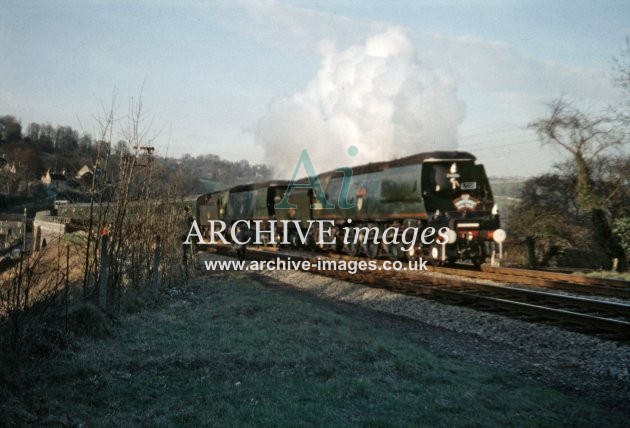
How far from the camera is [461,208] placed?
55.9ft

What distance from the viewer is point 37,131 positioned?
137250 mm

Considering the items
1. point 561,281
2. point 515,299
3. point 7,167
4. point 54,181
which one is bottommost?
point 515,299

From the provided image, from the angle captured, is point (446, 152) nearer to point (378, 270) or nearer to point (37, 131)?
point (378, 270)

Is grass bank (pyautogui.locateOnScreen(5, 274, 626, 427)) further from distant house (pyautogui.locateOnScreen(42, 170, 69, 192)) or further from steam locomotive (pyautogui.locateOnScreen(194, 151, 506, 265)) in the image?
distant house (pyautogui.locateOnScreen(42, 170, 69, 192))

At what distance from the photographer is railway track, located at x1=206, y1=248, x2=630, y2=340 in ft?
29.1

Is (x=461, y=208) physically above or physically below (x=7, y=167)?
below

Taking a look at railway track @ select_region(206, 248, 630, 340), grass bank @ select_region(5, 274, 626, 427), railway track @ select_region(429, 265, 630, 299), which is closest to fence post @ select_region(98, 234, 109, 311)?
grass bank @ select_region(5, 274, 626, 427)

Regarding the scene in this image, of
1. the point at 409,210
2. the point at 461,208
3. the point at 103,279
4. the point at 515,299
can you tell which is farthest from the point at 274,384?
the point at 461,208

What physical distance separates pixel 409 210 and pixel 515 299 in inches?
248

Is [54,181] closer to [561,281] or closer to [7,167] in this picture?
[7,167]

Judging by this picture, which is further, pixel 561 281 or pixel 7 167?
pixel 7 167

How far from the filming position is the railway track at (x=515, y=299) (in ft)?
29.1

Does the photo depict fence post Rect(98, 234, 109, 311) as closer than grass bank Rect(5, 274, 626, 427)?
No

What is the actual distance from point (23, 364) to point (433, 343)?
584cm
